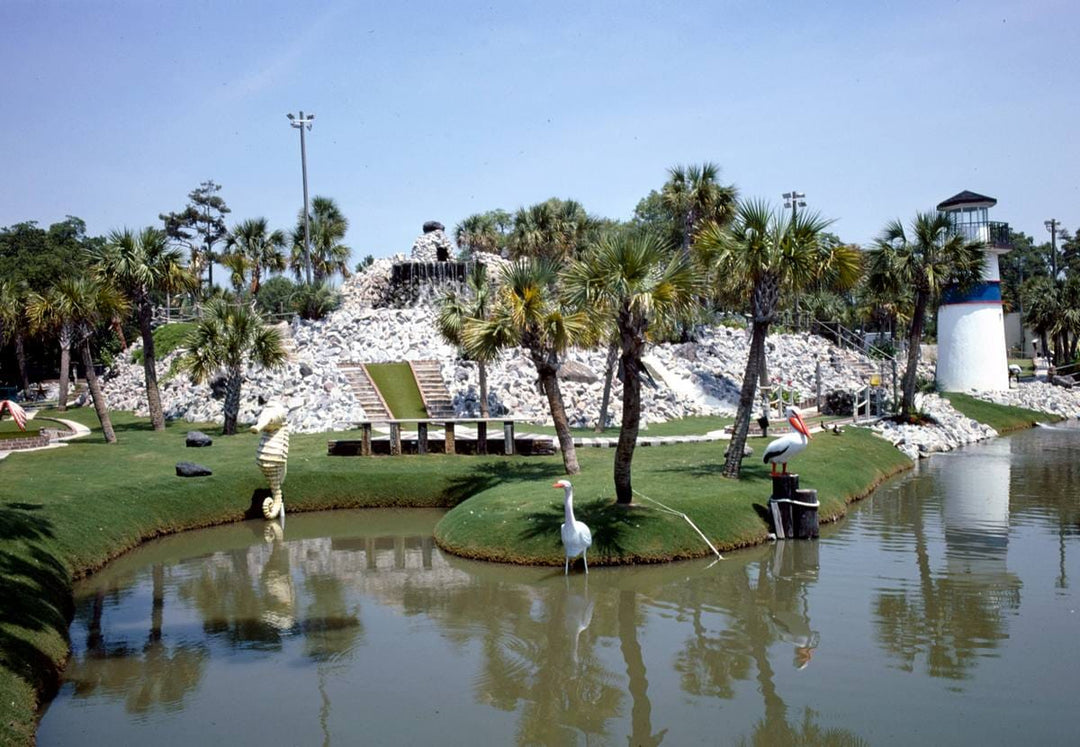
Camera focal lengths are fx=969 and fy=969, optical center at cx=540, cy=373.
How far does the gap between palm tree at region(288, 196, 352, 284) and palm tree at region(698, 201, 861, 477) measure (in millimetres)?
44587

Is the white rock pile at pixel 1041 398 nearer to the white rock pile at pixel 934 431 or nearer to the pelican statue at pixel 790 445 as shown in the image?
the white rock pile at pixel 934 431

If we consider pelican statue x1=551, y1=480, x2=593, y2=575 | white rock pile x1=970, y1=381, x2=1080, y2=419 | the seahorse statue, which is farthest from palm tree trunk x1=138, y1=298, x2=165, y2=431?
white rock pile x1=970, y1=381, x2=1080, y2=419

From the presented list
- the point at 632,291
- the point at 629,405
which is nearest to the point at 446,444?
the point at 629,405

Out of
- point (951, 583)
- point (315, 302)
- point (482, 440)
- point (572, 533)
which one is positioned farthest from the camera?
point (315, 302)

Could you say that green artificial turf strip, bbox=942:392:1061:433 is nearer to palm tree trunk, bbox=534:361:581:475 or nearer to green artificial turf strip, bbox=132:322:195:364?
palm tree trunk, bbox=534:361:581:475

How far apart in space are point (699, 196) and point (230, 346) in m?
21.2

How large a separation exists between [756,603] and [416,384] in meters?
23.6

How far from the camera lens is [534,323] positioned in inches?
814

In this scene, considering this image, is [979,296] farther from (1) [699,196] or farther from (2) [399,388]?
(2) [399,388]

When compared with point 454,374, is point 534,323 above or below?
above

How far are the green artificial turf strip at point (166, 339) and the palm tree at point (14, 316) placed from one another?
4599 mm

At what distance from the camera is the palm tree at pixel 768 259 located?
1939cm

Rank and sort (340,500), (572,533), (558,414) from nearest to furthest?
(572,533)
(558,414)
(340,500)

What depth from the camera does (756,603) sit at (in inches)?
580
